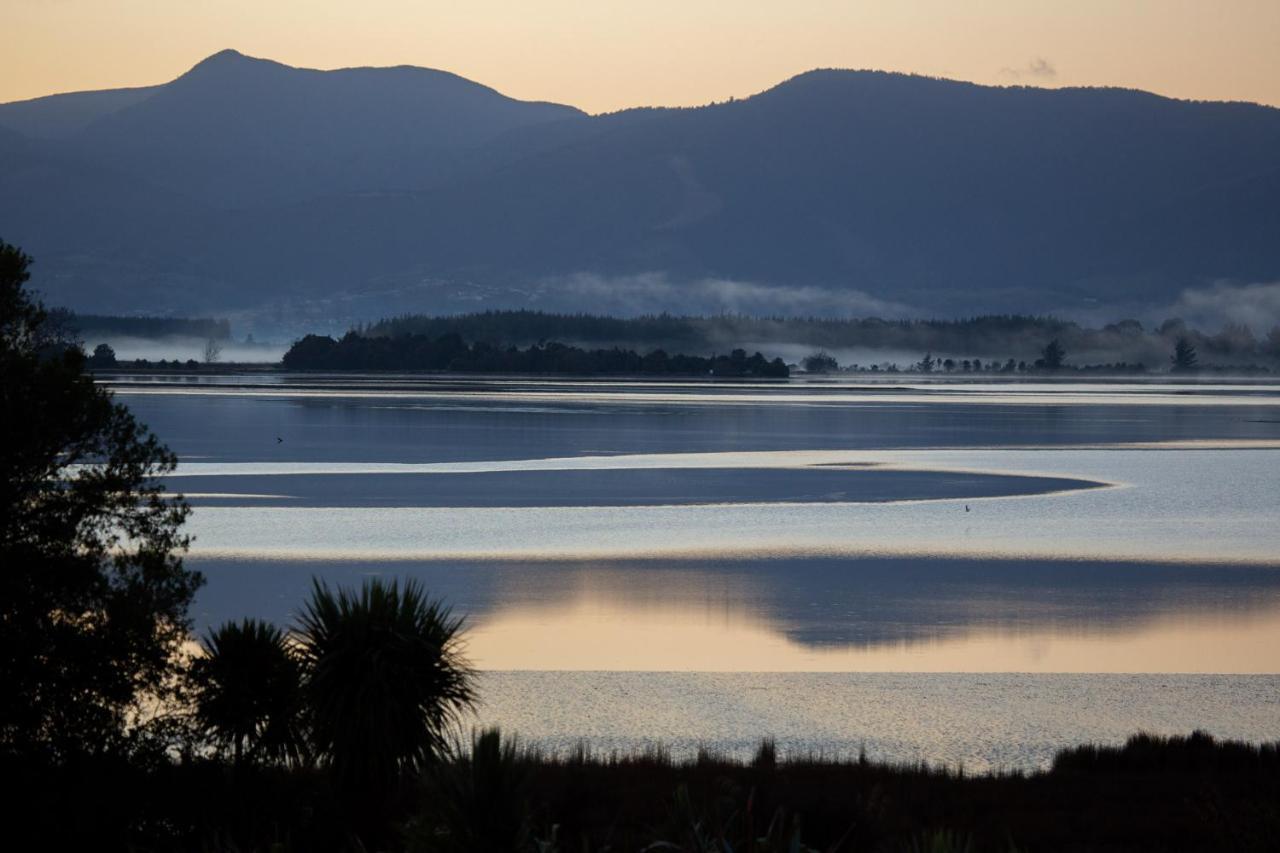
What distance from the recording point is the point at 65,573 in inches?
532

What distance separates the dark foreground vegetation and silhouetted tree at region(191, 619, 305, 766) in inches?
0.6

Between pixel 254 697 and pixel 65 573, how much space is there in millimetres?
→ 1763

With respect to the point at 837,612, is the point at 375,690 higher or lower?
higher

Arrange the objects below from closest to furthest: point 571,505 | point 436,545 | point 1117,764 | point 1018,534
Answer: point 1117,764 → point 436,545 → point 1018,534 → point 571,505

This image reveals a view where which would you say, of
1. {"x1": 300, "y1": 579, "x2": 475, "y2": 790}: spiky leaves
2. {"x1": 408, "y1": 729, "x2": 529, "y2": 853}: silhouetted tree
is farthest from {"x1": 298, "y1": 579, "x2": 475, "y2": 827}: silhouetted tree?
{"x1": 408, "y1": 729, "x2": 529, "y2": 853}: silhouetted tree

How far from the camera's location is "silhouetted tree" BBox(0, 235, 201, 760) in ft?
42.5

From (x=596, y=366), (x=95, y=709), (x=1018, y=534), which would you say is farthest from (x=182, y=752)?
(x=596, y=366)

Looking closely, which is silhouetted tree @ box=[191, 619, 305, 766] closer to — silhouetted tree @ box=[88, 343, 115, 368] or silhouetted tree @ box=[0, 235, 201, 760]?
silhouetted tree @ box=[0, 235, 201, 760]

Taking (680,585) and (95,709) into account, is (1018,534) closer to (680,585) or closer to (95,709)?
(680,585)

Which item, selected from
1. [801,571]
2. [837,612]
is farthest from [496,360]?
[837,612]

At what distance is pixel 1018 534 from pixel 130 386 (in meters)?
79.6

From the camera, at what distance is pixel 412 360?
169625 mm

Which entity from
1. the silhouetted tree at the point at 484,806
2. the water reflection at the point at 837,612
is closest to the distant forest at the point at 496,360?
the water reflection at the point at 837,612

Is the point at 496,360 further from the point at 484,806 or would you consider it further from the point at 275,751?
the point at 484,806
